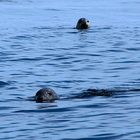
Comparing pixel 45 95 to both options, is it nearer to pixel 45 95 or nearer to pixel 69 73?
pixel 45 95

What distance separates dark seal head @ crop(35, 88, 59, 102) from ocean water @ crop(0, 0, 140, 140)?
21 cm

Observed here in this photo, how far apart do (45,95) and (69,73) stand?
312cm

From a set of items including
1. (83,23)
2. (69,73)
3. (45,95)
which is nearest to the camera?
(45,95)

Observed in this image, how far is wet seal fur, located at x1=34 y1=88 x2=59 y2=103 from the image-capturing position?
43.5 feet

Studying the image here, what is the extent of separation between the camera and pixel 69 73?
1636 centimetres

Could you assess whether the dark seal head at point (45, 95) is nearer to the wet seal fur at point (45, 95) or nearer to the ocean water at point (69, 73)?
the wet seal fur at point (45, 95)

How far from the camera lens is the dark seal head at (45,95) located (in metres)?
13.3

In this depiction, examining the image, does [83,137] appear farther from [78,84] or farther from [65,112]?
[78,84]

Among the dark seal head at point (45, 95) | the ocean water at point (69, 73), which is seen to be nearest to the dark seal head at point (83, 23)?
the ocean water at point (69, 73)

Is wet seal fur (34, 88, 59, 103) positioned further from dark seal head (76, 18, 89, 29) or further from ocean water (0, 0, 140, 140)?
dark seal head (76, 18, 89, 29)

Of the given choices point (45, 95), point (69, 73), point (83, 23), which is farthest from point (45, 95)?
point (83, 23)

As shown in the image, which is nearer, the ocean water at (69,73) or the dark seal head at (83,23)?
the ocean water at (69,73)

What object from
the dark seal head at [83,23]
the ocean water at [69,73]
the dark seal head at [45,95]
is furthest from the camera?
the dark seal head at [83,23]

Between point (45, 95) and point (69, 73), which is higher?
point (69, 73)
